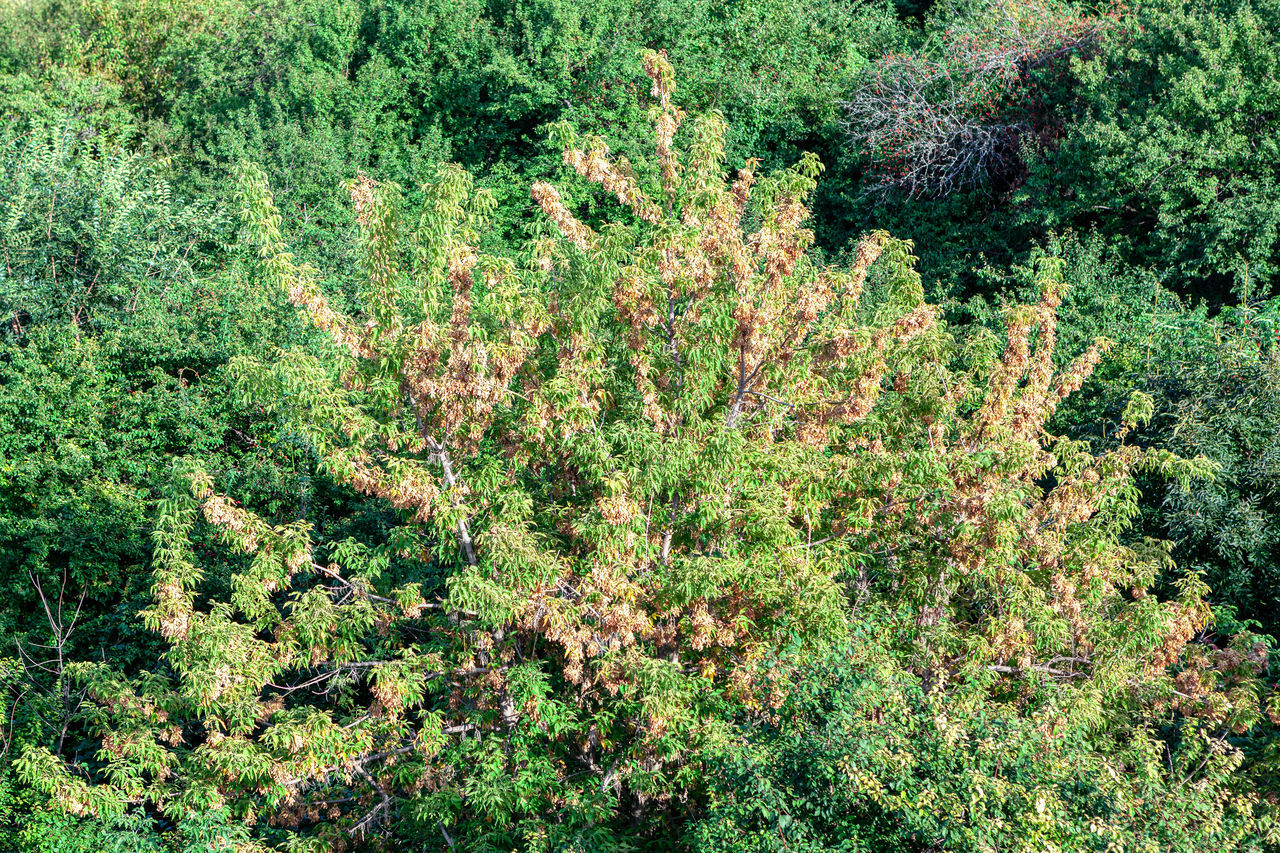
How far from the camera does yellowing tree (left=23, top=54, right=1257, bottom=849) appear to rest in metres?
9.18

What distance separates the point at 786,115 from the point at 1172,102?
8.06 metres

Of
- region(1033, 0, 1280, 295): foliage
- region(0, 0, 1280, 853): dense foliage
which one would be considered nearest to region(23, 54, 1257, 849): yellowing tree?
region(0, 0, 1280, 853): dense foliage

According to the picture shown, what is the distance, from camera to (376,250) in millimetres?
9672

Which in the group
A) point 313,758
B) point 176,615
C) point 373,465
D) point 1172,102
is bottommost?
point 313,758

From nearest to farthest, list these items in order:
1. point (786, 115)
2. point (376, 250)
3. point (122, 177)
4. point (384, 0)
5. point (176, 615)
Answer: point (176, 615), point (376, 250), point (122, 177), point (786, 115), point (384, 0)

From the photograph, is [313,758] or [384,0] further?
[384,0]

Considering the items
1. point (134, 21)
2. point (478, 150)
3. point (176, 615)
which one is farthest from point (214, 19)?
point (176, 615)

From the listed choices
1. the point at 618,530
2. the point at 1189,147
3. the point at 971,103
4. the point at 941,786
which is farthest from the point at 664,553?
the point at 971,103

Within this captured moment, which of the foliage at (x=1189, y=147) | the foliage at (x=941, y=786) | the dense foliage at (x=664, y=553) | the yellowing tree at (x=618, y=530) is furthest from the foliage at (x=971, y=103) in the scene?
the foliage at (x=941, y=786)

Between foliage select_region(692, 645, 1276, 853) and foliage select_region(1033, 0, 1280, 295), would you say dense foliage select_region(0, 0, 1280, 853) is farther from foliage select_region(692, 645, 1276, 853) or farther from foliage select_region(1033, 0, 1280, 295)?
foliage select_region(1033, 0, 1280, 295)

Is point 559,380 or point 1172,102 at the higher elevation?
point 1172,102

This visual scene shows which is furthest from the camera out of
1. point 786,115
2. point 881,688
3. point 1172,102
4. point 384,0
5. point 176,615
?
point 384,0

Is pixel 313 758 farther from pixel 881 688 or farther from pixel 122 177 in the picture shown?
pixel 122 177

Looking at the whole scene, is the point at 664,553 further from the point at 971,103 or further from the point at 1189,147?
the point at 971,103
